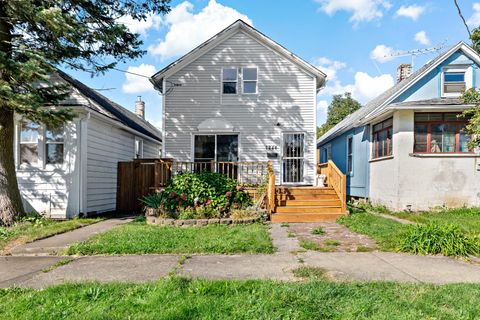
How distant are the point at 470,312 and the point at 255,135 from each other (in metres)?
10.0

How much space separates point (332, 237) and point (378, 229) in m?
1.45

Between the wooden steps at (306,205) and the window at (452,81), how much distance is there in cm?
633

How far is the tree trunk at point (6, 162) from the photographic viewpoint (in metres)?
8.23

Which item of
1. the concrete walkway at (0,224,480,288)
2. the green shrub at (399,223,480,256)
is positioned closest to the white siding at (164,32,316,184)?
the green shrub at (399,223,480,256)

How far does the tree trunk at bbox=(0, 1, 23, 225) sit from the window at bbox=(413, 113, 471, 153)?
1300cm

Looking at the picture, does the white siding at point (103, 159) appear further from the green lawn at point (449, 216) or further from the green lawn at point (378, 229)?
the green lawn at point (449, 216)

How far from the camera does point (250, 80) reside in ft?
42.3

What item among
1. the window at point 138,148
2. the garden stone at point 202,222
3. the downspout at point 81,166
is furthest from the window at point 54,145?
the garden stone at point 202,222

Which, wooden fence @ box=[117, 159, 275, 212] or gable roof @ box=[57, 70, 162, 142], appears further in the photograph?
wooden fence @ box=[117, 159, 275, 212]

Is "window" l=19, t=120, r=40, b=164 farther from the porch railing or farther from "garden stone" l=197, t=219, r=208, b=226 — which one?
the porch railing

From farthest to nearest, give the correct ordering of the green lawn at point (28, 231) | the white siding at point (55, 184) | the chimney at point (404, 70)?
the chimney at point (404, 70) → the white siding at point (55, 184) → the green lawn at point (28, 231)

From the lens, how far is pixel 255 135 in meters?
12.7

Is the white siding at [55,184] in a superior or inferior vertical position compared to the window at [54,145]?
inferior

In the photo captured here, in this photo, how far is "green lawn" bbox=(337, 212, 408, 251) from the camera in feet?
20.9
